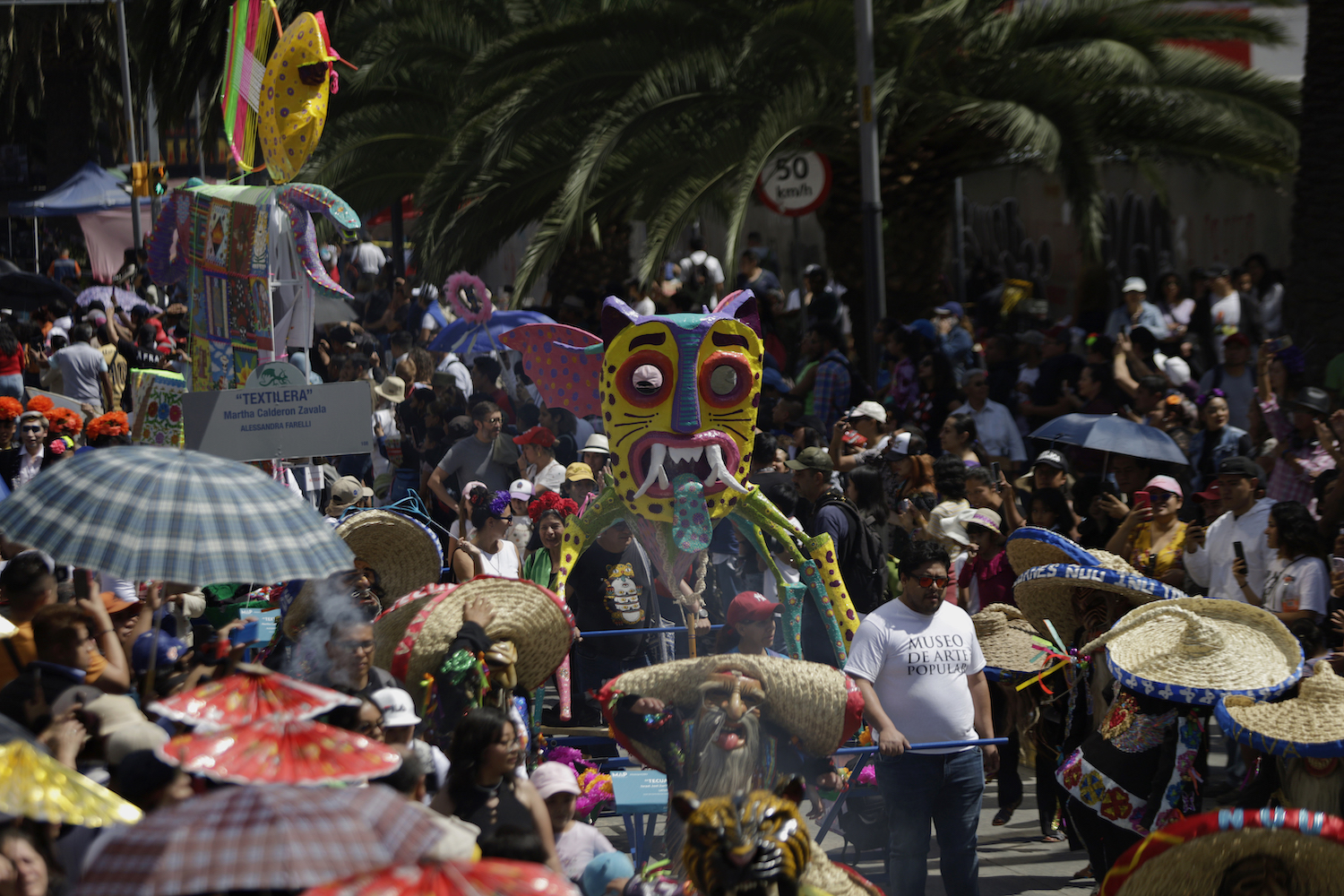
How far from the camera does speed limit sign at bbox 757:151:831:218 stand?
39.8 ft

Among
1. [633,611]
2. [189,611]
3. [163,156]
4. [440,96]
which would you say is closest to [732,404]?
[633,611]

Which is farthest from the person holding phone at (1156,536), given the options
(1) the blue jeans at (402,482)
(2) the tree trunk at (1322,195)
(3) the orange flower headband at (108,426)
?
(3) the orange flower headband at (108,426)

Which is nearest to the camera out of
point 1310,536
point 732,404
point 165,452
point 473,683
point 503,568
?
point 165,452

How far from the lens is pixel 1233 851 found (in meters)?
4.11

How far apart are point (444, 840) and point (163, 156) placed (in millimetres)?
36899

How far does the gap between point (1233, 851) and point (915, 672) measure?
7.15 ft

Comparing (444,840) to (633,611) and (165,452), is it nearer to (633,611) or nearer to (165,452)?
(165,452)

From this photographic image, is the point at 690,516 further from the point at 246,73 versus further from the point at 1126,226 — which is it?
the point at 1126,226

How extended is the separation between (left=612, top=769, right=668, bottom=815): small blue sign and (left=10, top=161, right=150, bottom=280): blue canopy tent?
23.8 meters

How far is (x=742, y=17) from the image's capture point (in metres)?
12.7

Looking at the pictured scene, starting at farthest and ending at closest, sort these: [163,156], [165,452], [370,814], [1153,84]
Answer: [163,156]
[1153,84]
[165,452]
[370,814]

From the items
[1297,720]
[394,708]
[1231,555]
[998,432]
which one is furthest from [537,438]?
[1297,720]

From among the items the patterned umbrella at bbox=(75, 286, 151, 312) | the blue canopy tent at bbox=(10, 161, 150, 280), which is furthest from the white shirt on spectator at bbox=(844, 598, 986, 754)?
the blue canopy tent at bbox=(10, 161, 150, 280)

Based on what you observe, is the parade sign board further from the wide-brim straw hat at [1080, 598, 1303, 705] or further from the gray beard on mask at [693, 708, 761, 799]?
the wide-brim straw hat at [1080, 598, 1303, 705]
